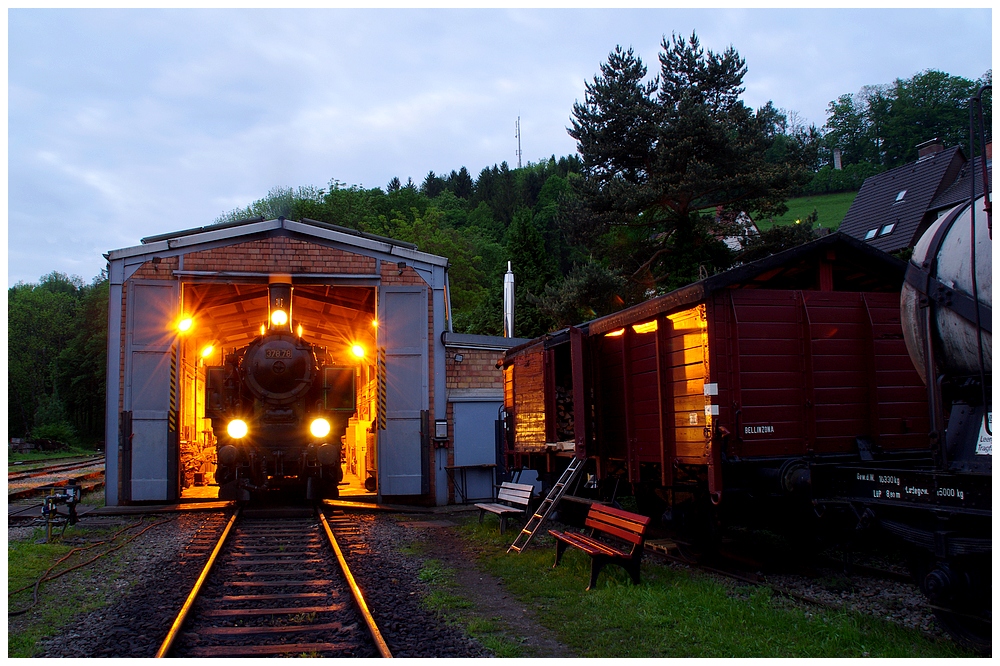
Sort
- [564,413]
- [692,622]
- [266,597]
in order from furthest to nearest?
1. [564,413]
2. [266,597]
3. [692,622]

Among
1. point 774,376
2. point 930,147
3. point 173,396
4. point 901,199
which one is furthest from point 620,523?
point 930,147

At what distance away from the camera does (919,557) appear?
212 inches

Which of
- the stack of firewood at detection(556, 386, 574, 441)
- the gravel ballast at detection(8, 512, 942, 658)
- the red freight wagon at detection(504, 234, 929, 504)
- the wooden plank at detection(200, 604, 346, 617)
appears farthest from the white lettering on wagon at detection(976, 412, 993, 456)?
the stack of firewood at detection(556, 386, 574, 441)

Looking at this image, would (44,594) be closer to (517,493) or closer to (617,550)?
(617,550)

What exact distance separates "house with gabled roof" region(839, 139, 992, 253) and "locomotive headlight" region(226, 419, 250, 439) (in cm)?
2617

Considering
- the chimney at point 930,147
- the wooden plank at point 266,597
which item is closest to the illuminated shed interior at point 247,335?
the wooden plank at point 266,597

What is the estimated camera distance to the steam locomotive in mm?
12969

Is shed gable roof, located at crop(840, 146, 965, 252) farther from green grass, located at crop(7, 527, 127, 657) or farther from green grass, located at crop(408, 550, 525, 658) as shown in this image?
green grass, located at crop(7, 527, 127, 657)

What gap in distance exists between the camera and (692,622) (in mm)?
5895

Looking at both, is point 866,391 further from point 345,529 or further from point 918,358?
point 345,529

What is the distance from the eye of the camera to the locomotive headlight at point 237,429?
42.4ft

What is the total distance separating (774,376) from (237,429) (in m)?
9.28

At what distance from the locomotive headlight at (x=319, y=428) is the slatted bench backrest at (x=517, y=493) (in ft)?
11.6

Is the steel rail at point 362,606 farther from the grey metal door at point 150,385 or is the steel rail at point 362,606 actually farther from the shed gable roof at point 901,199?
the shed gable roof at point 901,199
